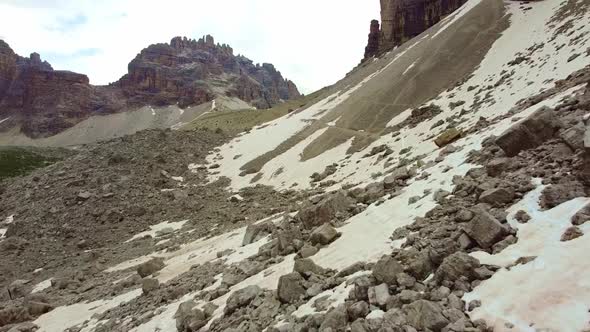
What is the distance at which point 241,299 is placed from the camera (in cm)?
1270

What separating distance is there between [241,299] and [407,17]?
114 m

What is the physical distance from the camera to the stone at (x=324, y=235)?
14.9 meters

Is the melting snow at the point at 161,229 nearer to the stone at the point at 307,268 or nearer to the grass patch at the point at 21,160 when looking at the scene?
the stone at the point at 307,268

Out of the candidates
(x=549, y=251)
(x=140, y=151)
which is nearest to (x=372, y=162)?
(x=549, y=251)

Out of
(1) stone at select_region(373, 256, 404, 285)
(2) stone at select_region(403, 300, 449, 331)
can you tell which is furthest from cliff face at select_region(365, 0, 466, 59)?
(2) stone at select_region(403, 300, 449, 331)

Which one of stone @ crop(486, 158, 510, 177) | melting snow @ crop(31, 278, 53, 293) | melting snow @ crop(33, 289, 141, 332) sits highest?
Result: stone @ crop(486, 158, 510, 177)

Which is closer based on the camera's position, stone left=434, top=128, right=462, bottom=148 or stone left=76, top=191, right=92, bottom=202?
stone left=434, top=128, right=462, bottom=148

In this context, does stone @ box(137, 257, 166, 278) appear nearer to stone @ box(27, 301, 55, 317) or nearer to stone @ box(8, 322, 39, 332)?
stone @ box(27, 301, 55, 317)

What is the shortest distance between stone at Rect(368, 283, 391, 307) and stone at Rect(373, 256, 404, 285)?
236mm

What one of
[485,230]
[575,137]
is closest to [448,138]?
[575,137]

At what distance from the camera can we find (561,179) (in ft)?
33.7

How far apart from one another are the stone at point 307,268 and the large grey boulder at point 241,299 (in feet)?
4.66

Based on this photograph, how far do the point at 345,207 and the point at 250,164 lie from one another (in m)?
28.8

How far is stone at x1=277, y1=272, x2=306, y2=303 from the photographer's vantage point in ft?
38.0
